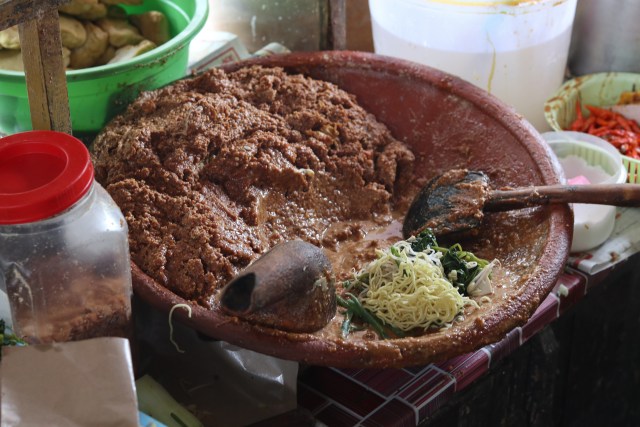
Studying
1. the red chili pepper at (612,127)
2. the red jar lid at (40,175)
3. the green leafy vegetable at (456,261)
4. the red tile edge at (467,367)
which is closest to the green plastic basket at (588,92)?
the red chili pepper at (612,127)

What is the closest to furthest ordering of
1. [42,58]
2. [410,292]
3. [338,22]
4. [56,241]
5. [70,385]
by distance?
[70,385]
[56,241]
[42,58]
[410,292]
[338,22]

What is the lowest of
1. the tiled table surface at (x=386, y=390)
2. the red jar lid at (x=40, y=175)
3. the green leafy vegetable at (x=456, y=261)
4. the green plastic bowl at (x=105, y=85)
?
the tiled table surface at (x=386, y=390)

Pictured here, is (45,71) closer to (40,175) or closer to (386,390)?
(40,175)

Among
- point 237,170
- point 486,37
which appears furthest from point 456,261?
point 486,37

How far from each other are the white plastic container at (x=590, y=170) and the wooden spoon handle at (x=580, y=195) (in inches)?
14.4

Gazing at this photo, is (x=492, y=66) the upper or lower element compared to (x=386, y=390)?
upper

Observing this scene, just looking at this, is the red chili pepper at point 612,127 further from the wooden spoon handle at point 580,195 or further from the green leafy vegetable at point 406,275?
the green leafy vegetable at point 406,275

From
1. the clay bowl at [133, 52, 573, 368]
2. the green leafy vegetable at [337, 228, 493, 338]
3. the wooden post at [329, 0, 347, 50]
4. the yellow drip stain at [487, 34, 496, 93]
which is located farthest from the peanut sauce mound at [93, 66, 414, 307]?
the yellow drip stain at [487, 34, 496, 93]

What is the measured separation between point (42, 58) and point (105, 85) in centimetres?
44

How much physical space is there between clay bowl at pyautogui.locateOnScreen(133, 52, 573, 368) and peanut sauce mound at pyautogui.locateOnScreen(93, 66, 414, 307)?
0.07 meters

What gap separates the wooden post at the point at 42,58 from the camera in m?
1.36

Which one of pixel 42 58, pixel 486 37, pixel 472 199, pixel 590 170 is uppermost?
pixel 42 58

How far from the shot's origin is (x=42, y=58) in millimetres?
1495

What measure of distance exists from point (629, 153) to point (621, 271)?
0.41m
